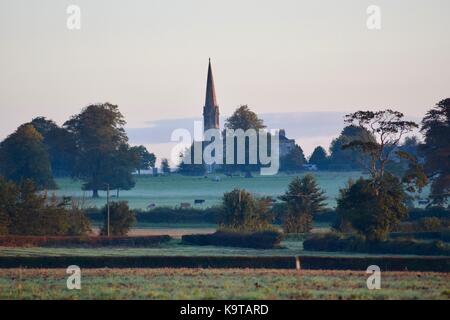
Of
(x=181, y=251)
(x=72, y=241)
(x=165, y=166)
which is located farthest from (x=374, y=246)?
(x=165, y=166)

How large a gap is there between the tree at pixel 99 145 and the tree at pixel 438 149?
4117 cm

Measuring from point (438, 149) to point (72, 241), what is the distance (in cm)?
3786

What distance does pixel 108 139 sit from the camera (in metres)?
128

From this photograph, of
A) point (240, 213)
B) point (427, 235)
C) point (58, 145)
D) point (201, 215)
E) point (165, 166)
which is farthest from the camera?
point (165, 166)

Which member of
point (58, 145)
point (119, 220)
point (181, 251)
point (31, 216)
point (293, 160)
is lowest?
point (181, 251)

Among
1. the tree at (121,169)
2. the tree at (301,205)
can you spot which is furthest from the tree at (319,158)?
the tree at (301,205)

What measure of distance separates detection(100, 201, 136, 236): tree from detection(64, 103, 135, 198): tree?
48196mm

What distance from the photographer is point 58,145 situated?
440 ft

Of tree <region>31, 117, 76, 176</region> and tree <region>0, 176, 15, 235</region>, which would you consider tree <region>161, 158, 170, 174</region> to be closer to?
tree <region>31, 117, 76, 176</region>

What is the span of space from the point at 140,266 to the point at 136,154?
78.3 metres

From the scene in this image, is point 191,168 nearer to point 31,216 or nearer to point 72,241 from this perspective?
point 31,216

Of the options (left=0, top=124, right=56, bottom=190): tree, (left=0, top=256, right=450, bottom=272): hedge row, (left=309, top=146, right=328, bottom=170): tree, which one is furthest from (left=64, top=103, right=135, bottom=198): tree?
(left=0, top=256, right=450, bottom=272): hedge row
